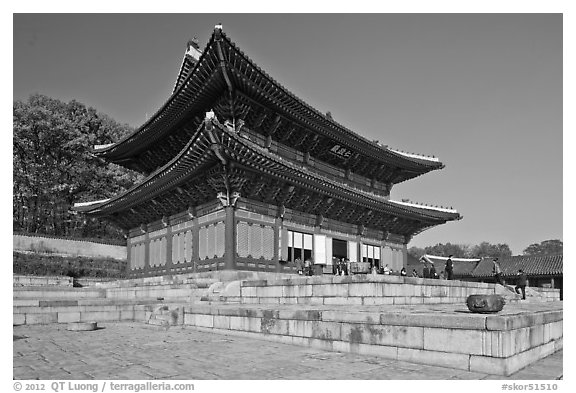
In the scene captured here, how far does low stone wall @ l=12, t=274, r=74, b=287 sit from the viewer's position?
3040 centimetres

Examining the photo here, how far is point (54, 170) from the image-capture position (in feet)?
139

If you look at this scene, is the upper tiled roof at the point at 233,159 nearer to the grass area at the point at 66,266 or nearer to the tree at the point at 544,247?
the grass area at the point at 66,266

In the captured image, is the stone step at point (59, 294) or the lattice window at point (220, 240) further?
the lattice window at point (220, 240)

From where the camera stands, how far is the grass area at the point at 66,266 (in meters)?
34.4

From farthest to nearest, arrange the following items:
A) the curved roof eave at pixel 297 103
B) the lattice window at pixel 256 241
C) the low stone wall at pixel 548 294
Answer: the low stone wall at pixel 548 294 < the lattice window at pixel 256 241 < the curved roof eave at pixel 297 103

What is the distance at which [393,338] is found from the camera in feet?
24.1

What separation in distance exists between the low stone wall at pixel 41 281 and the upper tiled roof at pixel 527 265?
116 ft

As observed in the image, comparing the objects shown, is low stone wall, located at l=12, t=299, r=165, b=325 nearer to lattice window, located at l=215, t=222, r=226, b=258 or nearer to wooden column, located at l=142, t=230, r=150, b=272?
lattice window, located at l=215, t=222, r=226, b=258

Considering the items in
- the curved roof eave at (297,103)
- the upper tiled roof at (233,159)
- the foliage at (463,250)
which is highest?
the curved roof eave at (297,103)

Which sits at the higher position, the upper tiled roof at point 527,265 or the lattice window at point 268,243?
the lattice window at point 268,243

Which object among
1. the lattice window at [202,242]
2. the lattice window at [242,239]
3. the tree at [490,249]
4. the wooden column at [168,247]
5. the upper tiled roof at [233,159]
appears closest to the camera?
the upper tiled roof at [233,159]

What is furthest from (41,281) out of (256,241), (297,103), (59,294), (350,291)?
(350,291)

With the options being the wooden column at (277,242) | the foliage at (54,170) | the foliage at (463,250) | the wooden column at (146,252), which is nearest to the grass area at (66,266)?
the foliage at (54,170)

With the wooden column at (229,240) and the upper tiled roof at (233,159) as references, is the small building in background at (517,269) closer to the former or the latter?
the upper tiled roof at (233,159)
